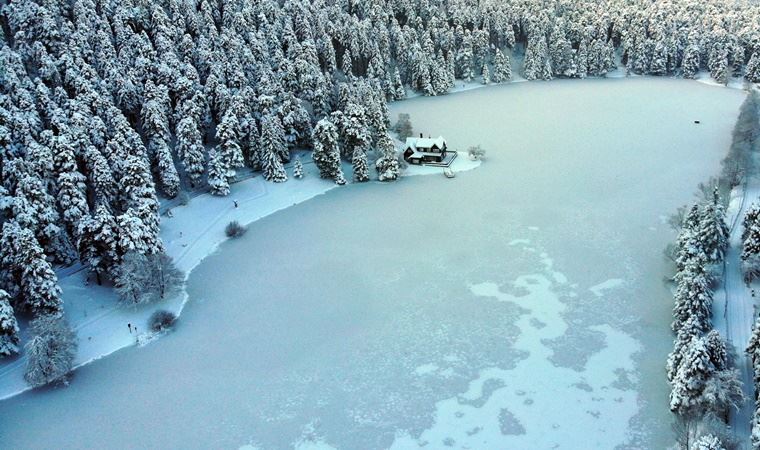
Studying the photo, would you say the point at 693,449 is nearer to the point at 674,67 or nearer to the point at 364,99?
the point at 364,99

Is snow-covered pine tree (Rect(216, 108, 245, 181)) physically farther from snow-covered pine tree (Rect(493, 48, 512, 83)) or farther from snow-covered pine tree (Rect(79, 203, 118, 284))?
snow-covered pine tree (Rect(493, 48, 512, 83))

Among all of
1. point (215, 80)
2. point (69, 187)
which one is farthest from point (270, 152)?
point (69, 187)

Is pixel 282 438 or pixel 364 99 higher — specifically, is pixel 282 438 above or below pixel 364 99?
below

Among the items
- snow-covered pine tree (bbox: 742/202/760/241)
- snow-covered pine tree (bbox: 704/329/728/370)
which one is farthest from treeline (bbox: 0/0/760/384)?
snow-covered pine tree (bbox: 704/329/728/370)

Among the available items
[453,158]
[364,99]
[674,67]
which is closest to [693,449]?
[453,158]

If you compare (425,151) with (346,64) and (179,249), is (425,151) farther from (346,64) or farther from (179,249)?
(179,249)

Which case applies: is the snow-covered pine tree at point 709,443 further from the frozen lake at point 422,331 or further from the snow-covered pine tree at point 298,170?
the snow-covered pine tree at point 298,170
